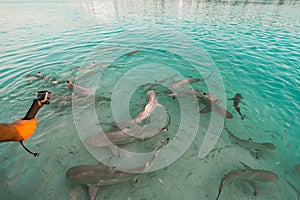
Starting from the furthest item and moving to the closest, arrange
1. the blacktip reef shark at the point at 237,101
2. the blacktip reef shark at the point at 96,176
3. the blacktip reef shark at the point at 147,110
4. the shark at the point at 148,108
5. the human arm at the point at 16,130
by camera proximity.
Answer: the blacktip reef shark at the point at 237,101 → the shark at the point at 148,108 → the blacktip reef shark at the point at 147,110 → the blacktip reef shark at the point at 96,176 → the human arm at the point at 16,130

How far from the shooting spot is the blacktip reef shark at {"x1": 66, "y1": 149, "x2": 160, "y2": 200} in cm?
449

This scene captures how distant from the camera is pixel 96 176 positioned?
178 inches

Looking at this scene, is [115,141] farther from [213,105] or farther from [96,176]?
[213,105]

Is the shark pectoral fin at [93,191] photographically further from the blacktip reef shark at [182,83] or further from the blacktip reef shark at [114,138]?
the blacktip reef shark at [182,83]

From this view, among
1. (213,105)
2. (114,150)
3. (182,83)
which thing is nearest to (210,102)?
(213,105)

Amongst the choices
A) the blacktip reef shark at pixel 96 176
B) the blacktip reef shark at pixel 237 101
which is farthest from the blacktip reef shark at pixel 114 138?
the blacktip reef shark at pixel 237 101

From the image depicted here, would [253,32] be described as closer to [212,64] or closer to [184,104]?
[212,64]

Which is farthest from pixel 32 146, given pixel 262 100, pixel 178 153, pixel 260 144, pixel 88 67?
pixel 262 100

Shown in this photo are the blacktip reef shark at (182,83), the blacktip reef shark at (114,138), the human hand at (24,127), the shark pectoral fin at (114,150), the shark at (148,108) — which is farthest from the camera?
the blacktip reef shark at (182,83)

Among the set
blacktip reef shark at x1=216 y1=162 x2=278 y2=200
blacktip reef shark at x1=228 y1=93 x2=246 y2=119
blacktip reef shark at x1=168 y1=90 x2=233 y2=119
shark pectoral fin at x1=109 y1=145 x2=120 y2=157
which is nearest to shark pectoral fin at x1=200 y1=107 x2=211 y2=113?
blacktip reef shark at x1=168 y1=90 x2=233 y2=119

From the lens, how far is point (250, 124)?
6637 millimetres

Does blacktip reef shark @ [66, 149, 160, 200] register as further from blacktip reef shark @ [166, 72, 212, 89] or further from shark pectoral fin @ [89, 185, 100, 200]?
blacktip reef shark @ [166, 72, 212, 89]

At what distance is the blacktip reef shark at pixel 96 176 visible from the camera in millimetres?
4492

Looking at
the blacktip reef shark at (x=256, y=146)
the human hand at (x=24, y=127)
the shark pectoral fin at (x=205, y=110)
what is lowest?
the blacktip reef shark at (x=256, y=146)
